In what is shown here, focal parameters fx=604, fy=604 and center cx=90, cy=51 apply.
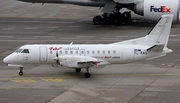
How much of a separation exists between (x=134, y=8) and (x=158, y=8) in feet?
9.83

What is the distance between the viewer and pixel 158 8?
211 ft

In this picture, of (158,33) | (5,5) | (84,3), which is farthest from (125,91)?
(5,5)

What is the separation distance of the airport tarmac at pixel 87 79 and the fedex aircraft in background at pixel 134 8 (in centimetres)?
115

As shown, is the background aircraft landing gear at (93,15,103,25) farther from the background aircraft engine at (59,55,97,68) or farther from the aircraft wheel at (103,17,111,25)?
the background aircraft engine at (59,55,97,68)

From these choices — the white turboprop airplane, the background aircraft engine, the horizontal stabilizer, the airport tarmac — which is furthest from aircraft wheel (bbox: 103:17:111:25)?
the background aircraft engine

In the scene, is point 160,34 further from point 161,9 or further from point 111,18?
point 111,18

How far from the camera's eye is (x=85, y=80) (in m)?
43.2

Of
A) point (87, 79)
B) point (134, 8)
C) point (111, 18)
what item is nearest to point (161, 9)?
point (134, 8)

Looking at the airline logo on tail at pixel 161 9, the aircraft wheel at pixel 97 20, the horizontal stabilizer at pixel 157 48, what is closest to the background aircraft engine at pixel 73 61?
the horizontal stabilizer at pixel 157 48

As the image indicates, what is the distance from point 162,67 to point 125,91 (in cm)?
844

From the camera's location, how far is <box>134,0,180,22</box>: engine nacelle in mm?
64062

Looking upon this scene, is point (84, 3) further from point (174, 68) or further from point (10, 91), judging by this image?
point (10, 91)

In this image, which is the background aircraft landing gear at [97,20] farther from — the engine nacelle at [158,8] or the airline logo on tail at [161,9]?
the airline logo on tail at [161,9]

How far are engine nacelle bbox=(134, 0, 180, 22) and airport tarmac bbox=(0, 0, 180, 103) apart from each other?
5.67 feet
